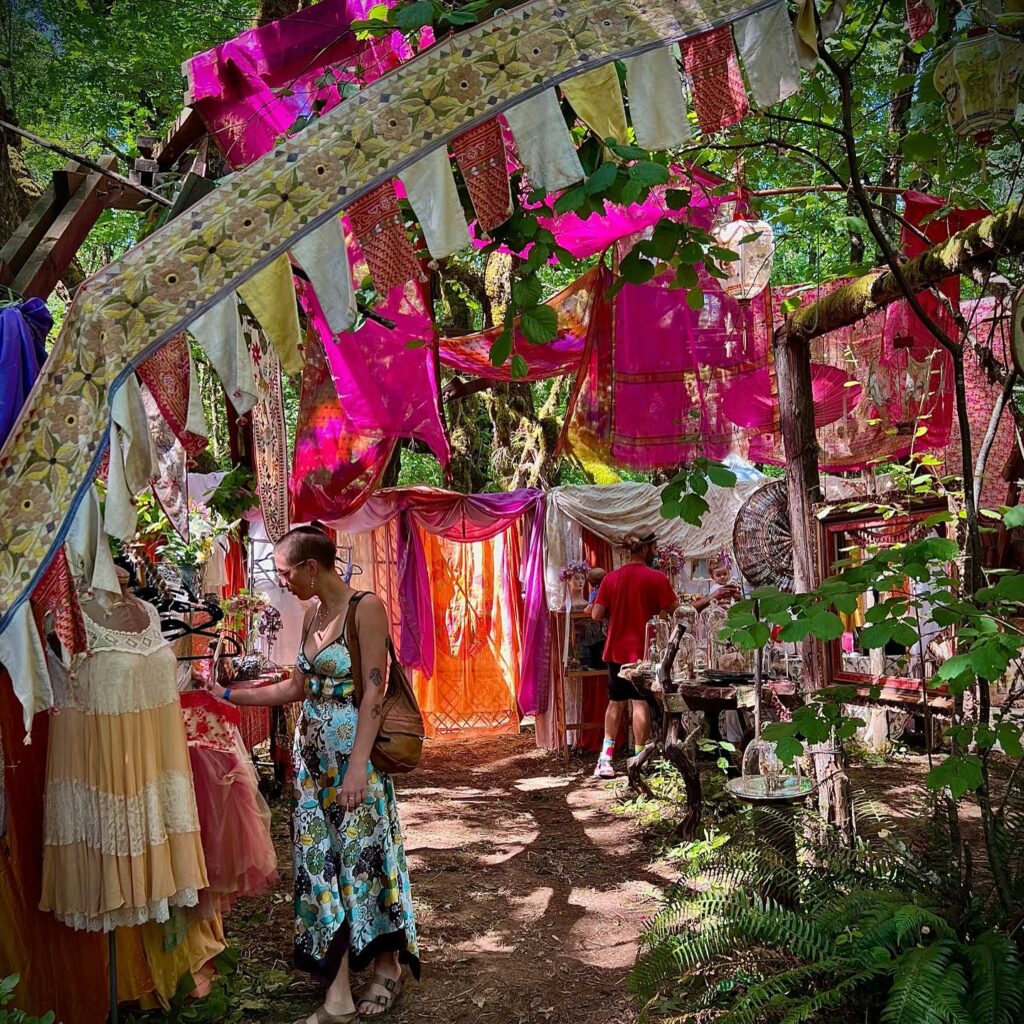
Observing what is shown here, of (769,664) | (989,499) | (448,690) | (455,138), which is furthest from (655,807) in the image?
(455,138)

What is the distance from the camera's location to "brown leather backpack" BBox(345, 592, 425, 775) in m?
3.57

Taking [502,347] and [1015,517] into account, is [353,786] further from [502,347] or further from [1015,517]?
[1015,517]

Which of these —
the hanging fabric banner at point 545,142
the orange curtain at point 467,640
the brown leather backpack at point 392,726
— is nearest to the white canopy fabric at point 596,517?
the orange curtain at point 467,640

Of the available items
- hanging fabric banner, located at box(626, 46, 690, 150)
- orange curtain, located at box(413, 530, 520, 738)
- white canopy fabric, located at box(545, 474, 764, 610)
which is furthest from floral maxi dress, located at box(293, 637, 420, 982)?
orange curtain, located at box(413, 530, 520, 738)

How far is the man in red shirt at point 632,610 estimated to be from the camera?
303 inches

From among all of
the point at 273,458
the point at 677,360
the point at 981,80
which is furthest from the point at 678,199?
the point at 273,458

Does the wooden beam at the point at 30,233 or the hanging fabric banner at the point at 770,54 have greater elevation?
the hanging fabric banner at the point at 770,54

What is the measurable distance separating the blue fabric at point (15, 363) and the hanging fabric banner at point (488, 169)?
1.38 metres

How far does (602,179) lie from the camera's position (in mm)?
2600

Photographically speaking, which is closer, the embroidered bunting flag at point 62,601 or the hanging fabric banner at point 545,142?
the embroidered bunting flag at point 62,601

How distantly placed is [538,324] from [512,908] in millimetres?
3547

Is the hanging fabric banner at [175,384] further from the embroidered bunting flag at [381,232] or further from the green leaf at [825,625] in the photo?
the green leaf at [825,625]

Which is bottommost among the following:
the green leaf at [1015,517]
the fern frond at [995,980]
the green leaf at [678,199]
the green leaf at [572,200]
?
the fern frond at [995,980]

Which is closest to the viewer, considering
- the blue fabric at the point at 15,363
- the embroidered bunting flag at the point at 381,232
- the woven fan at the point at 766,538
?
the blue fabric at the point at 15,363
